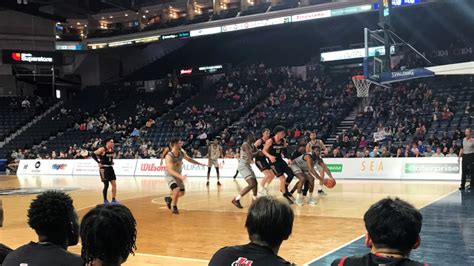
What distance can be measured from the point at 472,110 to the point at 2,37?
104 ft

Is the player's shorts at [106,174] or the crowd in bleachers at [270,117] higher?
the crowd in bleachers at [270,117]

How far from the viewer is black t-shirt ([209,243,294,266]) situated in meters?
2.51

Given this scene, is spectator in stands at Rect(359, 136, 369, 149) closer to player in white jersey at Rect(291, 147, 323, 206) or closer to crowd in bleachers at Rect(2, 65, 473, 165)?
crowd in bleachers at Rect(2, 65, 473, 165)

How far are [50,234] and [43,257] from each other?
0.47 ft

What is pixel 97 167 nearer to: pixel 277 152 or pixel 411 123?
pixel 411 123

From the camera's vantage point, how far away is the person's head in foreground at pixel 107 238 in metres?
2.43

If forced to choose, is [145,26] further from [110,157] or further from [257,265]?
[257,265]

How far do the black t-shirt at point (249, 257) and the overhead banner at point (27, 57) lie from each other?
106 feet

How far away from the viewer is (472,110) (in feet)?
67.5

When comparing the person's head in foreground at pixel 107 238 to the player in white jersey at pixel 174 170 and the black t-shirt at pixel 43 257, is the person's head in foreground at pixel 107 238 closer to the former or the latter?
the black t-shirt at pixel 43 257

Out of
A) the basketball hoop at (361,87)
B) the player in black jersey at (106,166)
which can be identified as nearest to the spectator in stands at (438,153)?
the basketball hoop at (361,87)

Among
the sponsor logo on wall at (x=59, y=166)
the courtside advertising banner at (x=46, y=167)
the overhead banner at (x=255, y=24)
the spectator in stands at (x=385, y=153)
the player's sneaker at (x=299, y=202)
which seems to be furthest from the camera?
the overhead banner at (x=255, y=24)

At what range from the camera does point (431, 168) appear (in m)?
17.5

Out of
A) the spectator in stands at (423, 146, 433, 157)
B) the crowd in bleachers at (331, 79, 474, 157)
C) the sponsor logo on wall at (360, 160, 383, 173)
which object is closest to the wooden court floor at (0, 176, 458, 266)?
the sponsor logo on wall at (360, 160, 383, 173)
